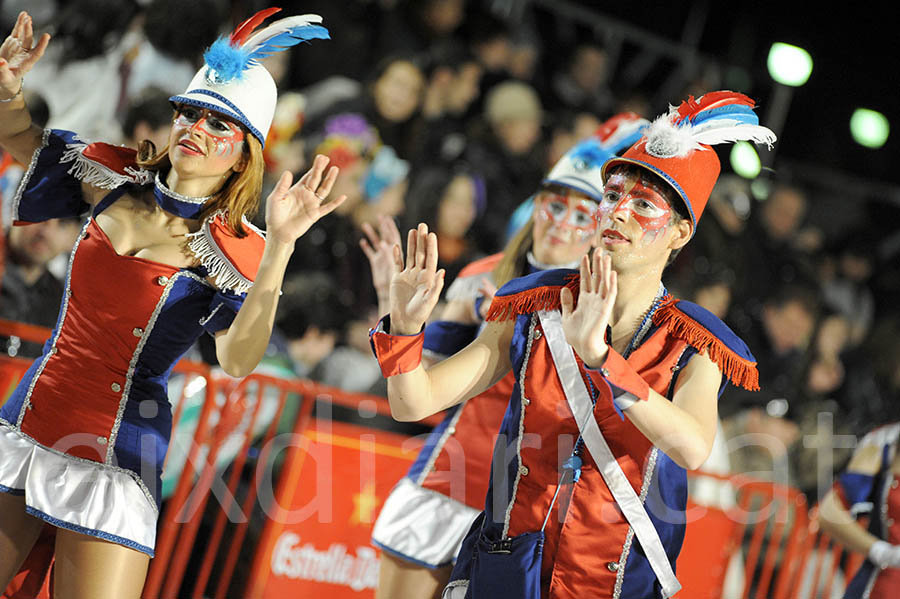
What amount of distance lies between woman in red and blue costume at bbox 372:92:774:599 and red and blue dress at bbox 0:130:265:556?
0.74 meters

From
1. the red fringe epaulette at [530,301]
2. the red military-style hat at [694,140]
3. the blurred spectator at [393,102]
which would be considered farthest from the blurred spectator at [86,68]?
the red military-style hat at [694,140]

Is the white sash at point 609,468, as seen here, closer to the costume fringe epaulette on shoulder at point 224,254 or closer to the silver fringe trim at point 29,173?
the costume fringe epaulette on shoulder at point 224,254

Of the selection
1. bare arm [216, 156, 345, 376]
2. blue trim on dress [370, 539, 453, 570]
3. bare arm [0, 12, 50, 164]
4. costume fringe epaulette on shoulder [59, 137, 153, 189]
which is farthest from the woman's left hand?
blue trim on dress [370, 539, 453, 570]

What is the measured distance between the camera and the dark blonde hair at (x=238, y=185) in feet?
10.2

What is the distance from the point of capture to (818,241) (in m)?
9.16

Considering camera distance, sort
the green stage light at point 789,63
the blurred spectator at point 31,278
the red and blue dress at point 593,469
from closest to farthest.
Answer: the red and blue dress at point 593,469 < the blurred spectator at point 31,278 < the green stage light at point 789,63

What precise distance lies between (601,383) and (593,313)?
17cm

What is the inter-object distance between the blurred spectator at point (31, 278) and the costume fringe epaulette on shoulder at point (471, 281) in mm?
2108

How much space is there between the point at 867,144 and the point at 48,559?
8.07 metres

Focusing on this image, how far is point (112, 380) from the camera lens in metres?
2.96

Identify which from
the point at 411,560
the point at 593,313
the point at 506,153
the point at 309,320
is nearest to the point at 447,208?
the point at 506,153

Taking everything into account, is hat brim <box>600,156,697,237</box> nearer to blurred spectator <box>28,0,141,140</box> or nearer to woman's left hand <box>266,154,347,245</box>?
woman's left hand <box>266,154,347,245</box>

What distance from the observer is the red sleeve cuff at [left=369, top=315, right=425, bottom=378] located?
8.18ft

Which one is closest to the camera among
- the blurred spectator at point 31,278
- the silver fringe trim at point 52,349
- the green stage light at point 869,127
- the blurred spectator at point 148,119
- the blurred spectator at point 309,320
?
the silver fringe trim at point 52,349
